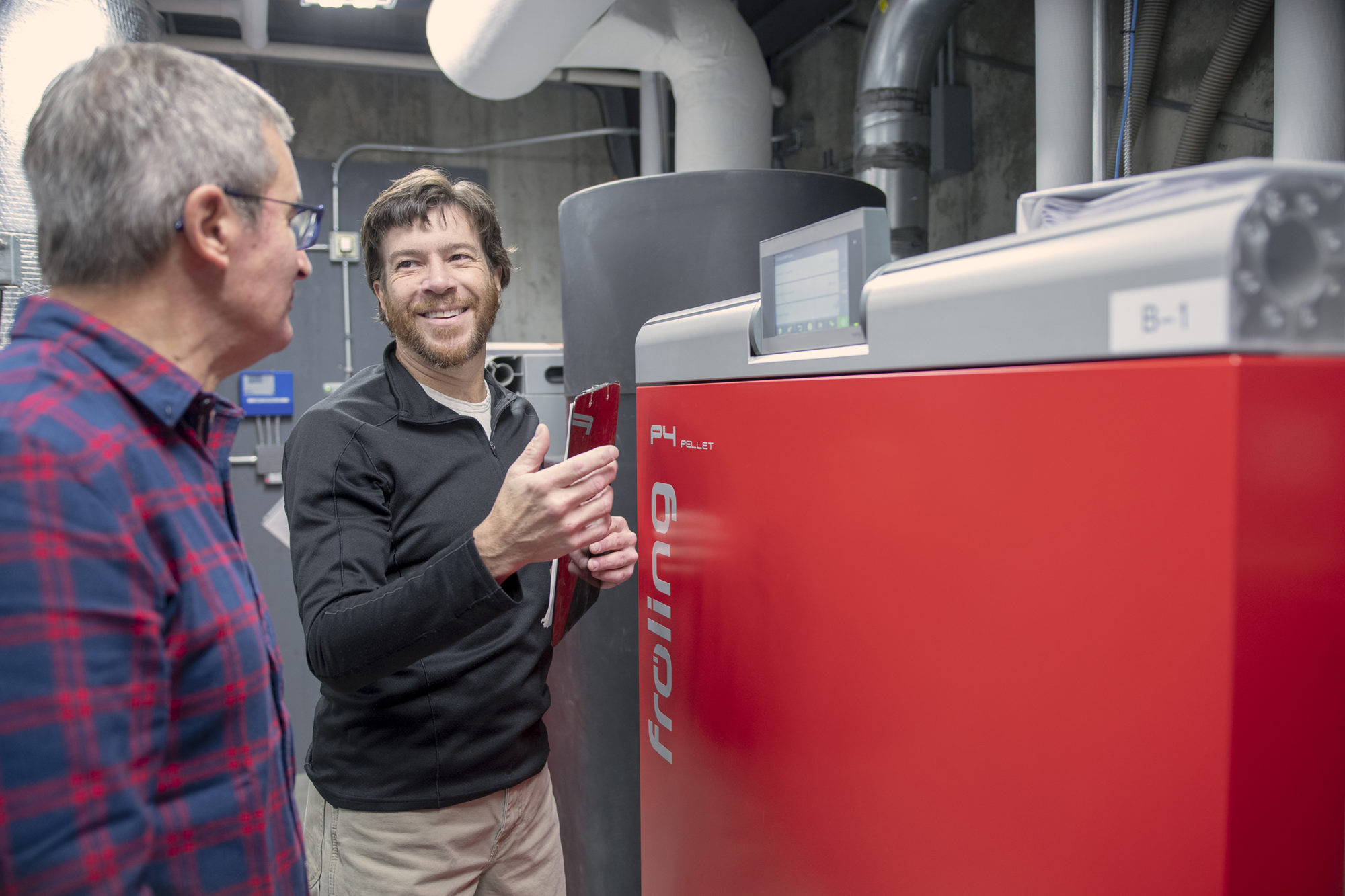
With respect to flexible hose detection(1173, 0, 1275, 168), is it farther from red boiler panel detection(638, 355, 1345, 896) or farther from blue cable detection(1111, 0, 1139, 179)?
red boiler panel detection(638, 355, 1345, 896)

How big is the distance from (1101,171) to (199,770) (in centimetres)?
174

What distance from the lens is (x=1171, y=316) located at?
499 mm

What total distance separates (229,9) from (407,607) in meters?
2.81

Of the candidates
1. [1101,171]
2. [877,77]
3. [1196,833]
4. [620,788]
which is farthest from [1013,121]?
[1196,833]

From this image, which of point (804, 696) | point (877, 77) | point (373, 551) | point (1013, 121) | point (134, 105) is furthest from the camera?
point (1013, 121)

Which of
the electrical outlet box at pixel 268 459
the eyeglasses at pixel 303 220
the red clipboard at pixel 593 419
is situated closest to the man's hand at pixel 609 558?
the red clipboard at pixel 593 419

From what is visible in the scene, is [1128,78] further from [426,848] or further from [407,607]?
[426,848]

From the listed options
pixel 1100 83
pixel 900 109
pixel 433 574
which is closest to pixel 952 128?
pixel 900 109

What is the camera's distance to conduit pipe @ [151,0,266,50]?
280cm

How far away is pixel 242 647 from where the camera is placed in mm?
644

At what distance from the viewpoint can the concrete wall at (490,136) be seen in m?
3.71

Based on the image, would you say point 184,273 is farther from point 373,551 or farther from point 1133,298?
point 1133,298

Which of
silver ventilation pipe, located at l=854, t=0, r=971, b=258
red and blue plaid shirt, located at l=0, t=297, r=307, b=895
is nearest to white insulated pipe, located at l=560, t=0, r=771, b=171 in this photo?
silver ventilation pipe, located at l=854, t=0, r=971, b=258

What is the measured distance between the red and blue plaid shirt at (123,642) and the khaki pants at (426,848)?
457 mm
